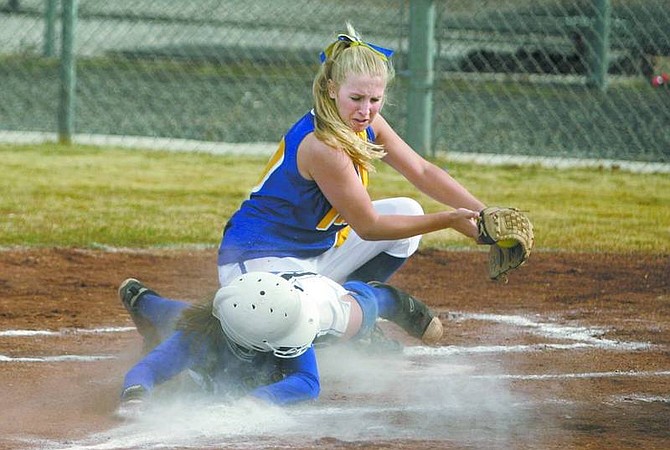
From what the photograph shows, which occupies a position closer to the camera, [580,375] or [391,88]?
[580,375]

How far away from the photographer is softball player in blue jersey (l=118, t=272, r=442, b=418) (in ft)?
13.4

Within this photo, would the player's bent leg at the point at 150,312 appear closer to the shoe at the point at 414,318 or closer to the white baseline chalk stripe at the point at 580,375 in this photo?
the shoe at the point at 414,318

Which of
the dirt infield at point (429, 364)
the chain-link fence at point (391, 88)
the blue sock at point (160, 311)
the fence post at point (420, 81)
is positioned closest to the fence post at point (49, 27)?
the chain-link fence at point (391, 88)

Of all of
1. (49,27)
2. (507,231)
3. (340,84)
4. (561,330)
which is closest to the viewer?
(507,231)

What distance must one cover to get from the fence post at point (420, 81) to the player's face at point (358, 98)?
607cm

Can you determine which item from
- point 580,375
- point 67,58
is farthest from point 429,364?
point 67,58

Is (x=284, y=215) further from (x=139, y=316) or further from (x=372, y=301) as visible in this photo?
(x=139, y=316)

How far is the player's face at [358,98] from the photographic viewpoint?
441cm

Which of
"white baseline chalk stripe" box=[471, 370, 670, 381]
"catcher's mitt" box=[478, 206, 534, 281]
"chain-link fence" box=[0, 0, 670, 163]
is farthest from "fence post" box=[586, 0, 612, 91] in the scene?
"catcher's mitt" box=[478, 206, 534, 281]

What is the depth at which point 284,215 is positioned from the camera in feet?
15.2

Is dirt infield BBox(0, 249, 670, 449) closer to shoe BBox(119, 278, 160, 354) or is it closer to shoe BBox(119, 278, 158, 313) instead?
shoe BBox(119, 278, 160, 354)

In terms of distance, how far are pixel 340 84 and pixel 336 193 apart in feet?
1.22

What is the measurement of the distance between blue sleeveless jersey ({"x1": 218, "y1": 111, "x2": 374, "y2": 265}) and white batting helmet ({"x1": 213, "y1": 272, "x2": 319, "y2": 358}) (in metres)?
0.42

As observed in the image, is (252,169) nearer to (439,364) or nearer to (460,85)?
(460,85)
